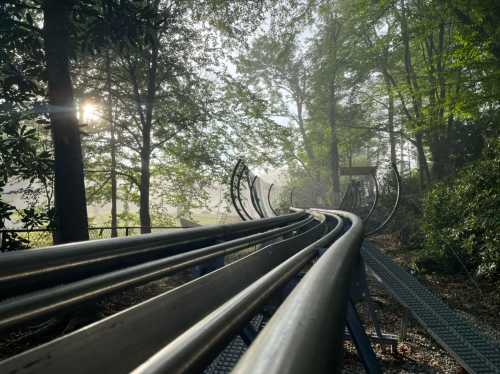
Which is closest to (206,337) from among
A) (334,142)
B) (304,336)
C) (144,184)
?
(304,336)

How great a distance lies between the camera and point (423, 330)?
18.9ft

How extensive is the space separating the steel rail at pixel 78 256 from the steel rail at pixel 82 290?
1.8 inches

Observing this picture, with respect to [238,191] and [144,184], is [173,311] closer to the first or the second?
[238,191]

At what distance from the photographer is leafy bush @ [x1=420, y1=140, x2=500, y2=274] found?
7.86 meters

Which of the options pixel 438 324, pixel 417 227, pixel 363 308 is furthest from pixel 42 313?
pixel 417 227

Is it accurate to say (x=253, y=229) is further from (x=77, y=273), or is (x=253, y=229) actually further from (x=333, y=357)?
(x=333, y=357)

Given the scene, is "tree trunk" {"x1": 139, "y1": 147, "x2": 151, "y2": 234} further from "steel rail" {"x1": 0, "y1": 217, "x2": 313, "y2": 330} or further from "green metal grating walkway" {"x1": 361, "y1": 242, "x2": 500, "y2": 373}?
"steel rail" {"x1": 0, "y1": 217, "x2": 313, "y2": 330}

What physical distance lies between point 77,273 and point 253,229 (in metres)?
1.94

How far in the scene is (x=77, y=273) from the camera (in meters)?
1.20

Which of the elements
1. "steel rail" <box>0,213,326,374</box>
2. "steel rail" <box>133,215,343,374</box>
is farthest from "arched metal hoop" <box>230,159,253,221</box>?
"steel rail" <box>133,215,343,374</box>

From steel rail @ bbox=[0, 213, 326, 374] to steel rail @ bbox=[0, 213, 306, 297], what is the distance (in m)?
0.28

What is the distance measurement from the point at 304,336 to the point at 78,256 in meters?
0.91

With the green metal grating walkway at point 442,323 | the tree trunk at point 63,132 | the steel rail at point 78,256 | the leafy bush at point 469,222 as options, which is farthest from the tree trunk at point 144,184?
the steel rail at point 78,256

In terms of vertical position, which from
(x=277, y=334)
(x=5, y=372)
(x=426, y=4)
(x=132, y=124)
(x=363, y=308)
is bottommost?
(x=363, y=308)
